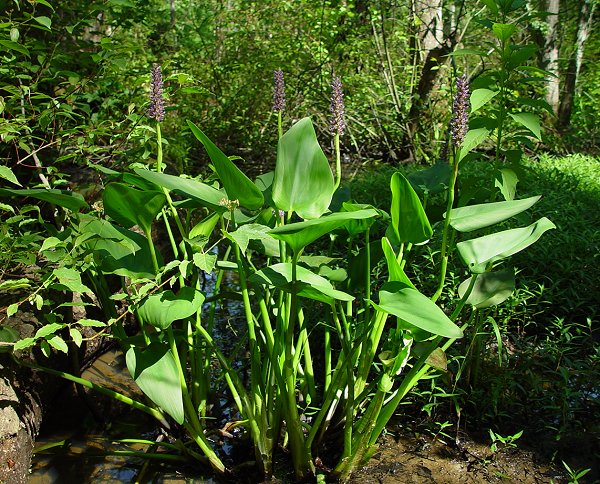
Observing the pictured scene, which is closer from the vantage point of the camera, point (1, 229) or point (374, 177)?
point (1, 229)

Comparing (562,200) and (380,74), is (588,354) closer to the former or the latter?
(562,200)

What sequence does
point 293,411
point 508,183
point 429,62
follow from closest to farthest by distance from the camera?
1. point 293,411
2. point 508,183
3. point 429,62

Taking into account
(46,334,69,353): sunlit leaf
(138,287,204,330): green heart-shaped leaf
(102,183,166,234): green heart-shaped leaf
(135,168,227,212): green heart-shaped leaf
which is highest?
(135,168,227,212): green heart-shaped leaf

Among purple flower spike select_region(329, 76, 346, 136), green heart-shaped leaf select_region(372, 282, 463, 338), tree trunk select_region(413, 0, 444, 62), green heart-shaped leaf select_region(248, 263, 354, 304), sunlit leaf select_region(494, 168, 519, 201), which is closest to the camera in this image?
green heart-shaped leaf select_region(372, 282, 463, 338)

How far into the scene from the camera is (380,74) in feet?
22.3

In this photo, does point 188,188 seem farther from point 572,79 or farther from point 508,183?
point 572,79

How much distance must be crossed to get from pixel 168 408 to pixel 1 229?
81cm

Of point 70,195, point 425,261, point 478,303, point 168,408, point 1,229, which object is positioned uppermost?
point 70,195

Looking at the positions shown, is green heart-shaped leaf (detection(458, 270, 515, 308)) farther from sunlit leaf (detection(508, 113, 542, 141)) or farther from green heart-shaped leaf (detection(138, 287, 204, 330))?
green heart-shaped leaf (detection(138, 287, 204, 330))

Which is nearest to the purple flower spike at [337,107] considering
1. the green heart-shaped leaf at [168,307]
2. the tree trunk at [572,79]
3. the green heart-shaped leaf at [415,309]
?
the green heart-shaped leaf at [415,309]

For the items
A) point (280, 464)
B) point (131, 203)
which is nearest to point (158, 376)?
point (131, 203)

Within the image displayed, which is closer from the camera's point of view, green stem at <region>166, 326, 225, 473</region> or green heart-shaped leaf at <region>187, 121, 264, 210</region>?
green heart-shaped leaf at <region>187, 121, 264, 210</region>

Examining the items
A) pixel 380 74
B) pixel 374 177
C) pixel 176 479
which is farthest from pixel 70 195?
pixel 380 74

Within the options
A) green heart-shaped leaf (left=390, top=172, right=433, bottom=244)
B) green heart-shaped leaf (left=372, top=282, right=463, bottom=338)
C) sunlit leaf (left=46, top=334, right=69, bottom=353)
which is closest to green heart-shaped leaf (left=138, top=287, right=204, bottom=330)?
sunlit leaf (left=46, top=334, right=69, bottom=353)
